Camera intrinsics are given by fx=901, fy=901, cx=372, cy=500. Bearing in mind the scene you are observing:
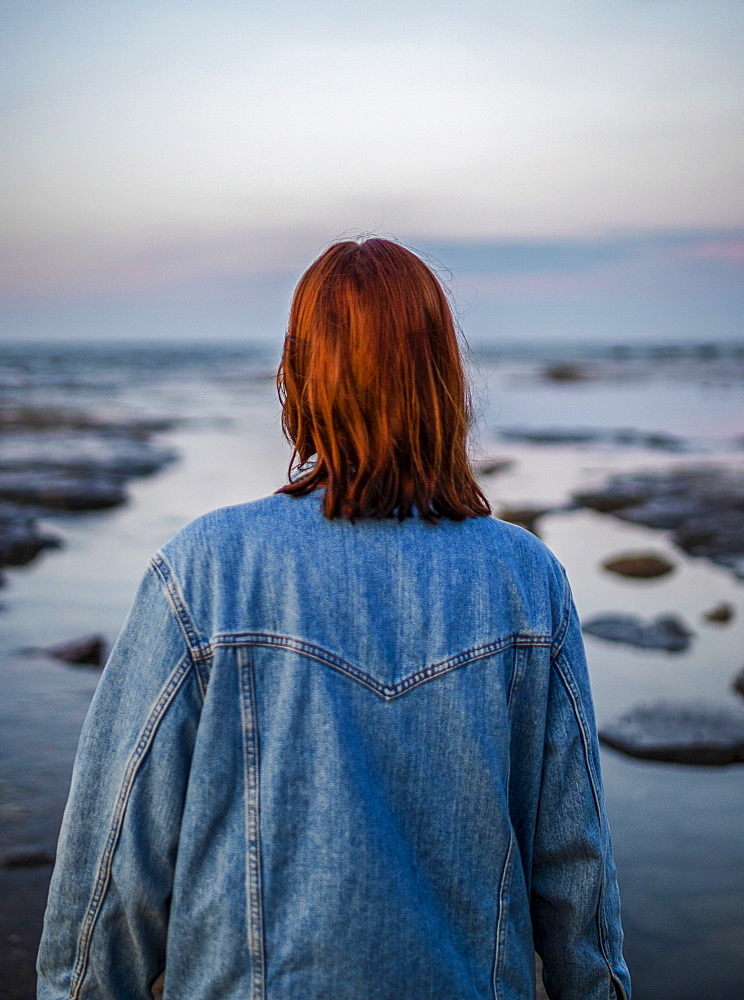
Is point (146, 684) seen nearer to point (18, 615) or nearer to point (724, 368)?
point (18, 615)

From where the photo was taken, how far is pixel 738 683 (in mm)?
4965

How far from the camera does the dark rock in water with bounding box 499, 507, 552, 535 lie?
8.87 m

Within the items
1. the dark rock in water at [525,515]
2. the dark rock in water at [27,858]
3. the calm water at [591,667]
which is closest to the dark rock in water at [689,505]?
the calm water at [591,667]

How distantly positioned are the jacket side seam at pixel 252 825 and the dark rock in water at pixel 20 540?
6.73 meters

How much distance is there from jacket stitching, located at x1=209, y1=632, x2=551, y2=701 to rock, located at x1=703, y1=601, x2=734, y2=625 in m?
5.33

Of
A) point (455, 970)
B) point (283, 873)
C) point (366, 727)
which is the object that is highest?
point (366, 727)

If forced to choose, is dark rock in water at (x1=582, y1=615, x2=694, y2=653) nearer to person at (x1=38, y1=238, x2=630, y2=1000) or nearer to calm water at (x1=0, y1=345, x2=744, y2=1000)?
calm water at (x1=0, y1=345, x2=744, y2=1000)

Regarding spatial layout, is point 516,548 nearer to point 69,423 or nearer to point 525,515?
point 525,515

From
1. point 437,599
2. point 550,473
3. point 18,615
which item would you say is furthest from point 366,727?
point 550,473

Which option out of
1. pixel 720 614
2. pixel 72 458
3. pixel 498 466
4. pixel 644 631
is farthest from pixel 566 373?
pixel 644 631

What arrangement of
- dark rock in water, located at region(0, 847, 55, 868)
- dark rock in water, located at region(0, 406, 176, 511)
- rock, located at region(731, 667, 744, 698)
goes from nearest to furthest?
1. dark rock in water, located at region(0, 847, 55, 868)
2. rock, located at region(731, 667, 744, 698)
3. dark rock in water, located at region(0, 406, 176, 511)

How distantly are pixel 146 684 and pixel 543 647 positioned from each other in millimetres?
566

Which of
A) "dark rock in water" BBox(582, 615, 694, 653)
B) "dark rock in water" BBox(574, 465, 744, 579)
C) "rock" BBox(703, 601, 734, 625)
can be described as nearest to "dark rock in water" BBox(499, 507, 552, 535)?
"dark rock in water" BBox(574, 465, 744, 579)

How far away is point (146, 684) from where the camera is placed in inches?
47.3
